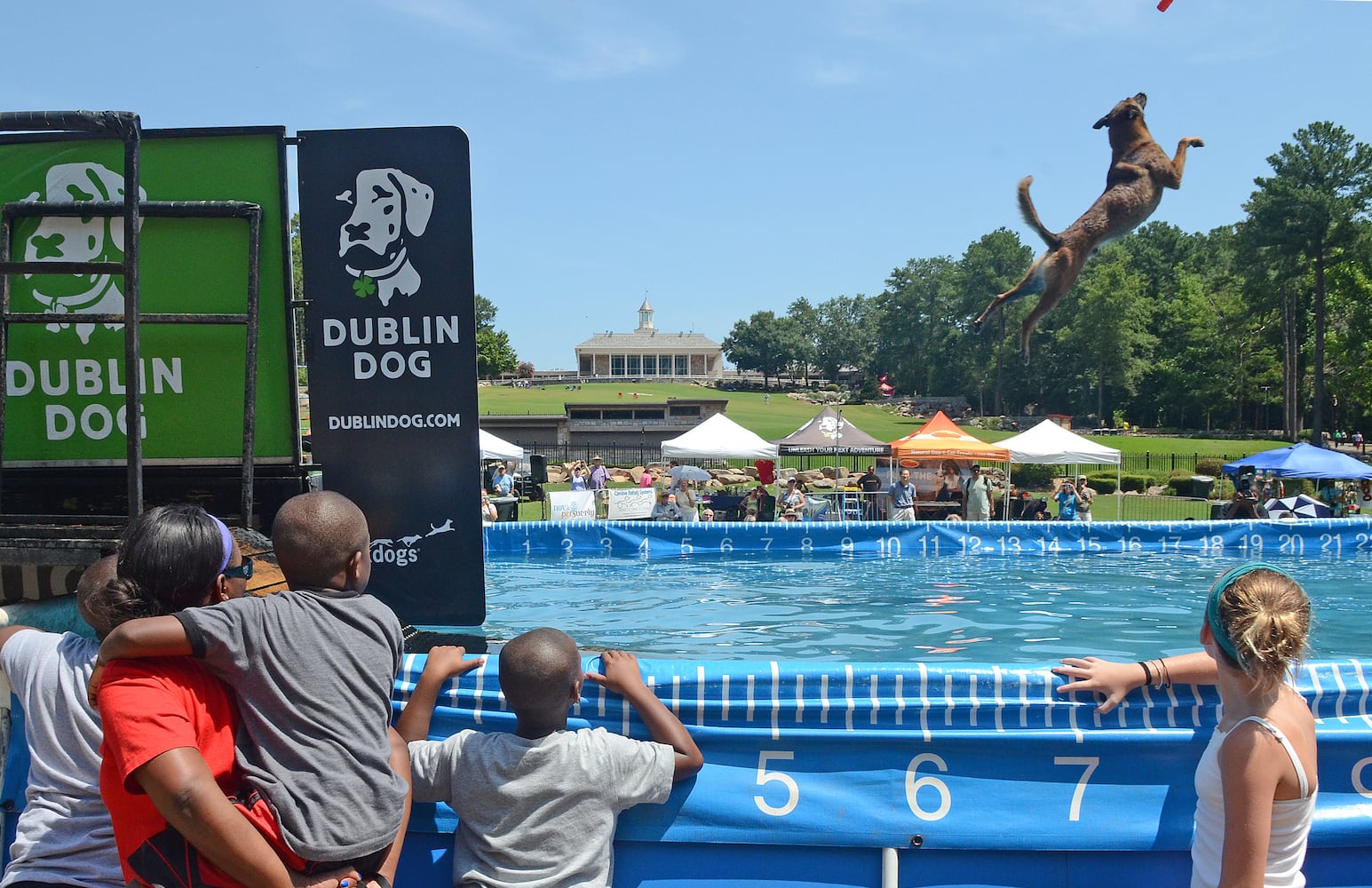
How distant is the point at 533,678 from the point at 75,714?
3.94 feet

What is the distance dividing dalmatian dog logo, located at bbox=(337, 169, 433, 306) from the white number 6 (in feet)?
9.30

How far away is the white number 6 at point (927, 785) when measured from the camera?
121 inches

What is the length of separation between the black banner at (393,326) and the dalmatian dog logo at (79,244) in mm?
849

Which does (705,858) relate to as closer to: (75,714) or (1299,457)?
(75,714)

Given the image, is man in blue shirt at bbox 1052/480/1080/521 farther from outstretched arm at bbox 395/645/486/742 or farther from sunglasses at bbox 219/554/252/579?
sunglasses at bbox 219/554/252/579

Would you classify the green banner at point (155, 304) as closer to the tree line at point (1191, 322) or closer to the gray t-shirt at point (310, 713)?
the gray t-shirt at point (310, 713)

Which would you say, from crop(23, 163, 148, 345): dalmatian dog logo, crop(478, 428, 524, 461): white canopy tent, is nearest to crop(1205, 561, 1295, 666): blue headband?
crop(23, 163, 148, 345): dalmatian dog logo

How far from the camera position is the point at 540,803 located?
2.72 m

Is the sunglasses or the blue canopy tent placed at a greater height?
the sunglasses

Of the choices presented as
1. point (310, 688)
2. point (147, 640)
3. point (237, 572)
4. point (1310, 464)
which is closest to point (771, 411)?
point (1310, 464)

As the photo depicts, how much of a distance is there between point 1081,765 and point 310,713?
7.46 feet

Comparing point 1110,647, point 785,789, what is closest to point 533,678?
point 785,789

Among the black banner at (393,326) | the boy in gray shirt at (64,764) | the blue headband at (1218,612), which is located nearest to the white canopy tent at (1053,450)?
the black banner at (393,326)

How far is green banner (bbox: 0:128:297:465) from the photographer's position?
14.3 feet
